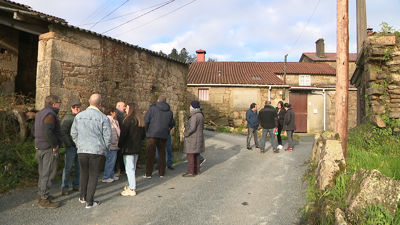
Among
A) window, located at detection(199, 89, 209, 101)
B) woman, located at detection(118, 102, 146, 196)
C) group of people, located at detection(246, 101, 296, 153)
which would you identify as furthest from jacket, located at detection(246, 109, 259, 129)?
window, located at detection(199, 89, 209, 101)

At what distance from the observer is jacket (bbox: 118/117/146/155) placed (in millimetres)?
5285

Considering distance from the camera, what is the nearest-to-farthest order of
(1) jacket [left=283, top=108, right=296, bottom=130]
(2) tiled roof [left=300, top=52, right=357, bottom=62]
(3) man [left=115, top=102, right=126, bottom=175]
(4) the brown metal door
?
1. (3) man [left=115, top=102, right=126, bottom=175]
2. (1) jacket [left=283, top=108, right=296, bottom=130]
3. (4) the brown metal door
4. (2) tiled roof [left=300, top=52, right=357, bottom=62]

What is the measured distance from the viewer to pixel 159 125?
6391 mm

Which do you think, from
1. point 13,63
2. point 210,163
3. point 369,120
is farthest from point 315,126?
point 13,63

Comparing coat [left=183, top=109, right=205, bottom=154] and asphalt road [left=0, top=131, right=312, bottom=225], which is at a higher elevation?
coat [left=183, top=109, right=205, bottom=154]

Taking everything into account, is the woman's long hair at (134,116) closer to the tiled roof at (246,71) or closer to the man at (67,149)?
the man at (67,149)

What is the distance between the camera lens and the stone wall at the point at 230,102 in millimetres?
20641

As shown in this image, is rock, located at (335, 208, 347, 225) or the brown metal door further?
the brown metal door

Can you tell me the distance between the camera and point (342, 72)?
6582mm

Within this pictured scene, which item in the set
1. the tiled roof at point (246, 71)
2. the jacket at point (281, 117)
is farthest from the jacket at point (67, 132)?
the tiled roof at point (246, 71)

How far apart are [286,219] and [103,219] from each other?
2409mm

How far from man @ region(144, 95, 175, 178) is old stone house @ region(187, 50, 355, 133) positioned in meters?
14.1

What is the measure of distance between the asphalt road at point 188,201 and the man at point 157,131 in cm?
31

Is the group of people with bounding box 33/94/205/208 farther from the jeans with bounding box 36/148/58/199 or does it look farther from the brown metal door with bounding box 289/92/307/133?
the brown metal door with bounding box 289/92/307/133
